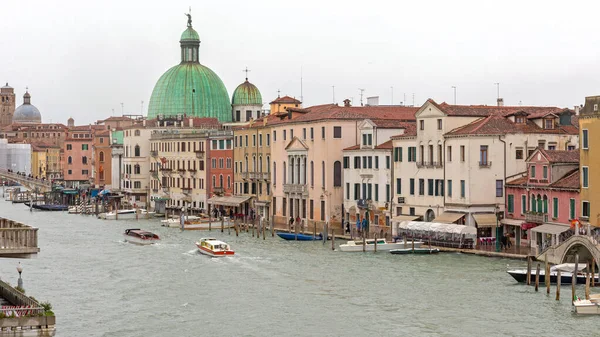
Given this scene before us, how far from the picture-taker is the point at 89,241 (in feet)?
191

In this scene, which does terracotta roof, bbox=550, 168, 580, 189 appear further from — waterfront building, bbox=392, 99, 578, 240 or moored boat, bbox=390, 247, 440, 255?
moored boat, bbox=390, 247, 440, 255

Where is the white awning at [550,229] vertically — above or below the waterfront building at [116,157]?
below

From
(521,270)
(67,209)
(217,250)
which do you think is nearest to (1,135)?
(67,209)

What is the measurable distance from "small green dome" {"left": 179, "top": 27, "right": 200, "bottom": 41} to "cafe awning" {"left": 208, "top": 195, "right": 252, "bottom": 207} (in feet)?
91.5

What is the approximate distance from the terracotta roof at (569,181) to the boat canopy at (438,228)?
3.90 meters

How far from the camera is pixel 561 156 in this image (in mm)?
45875

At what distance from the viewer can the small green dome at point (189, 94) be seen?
97.1 meters

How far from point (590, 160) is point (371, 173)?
53.0 ft

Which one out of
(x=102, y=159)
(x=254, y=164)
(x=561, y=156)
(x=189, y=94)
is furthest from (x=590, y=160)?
(x=102, y=159)


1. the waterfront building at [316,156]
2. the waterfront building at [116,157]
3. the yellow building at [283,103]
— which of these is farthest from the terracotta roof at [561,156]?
the waterfront building at [116,157]

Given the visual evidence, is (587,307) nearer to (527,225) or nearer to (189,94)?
(527,225)

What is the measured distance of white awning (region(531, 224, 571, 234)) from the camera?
1689 inches

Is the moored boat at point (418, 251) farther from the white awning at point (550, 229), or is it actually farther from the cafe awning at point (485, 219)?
the white awning at point (550, 229)

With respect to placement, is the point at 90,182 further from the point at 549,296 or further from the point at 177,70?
the point at 549,296
